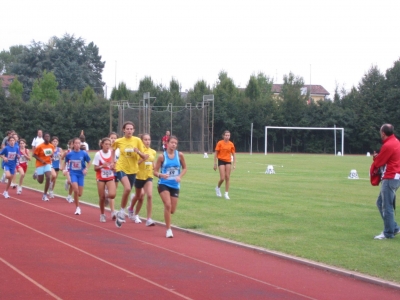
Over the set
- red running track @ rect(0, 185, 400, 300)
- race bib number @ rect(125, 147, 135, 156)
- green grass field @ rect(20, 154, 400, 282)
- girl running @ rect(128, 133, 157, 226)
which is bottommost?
red running track @ rect(0, 185, 400, 300)

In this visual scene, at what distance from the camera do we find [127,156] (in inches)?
509

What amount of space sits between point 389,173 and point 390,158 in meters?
0.26

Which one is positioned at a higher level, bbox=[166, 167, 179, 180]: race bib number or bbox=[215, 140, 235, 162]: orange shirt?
bbox=[215, 140, 235, 162]: orange shirt

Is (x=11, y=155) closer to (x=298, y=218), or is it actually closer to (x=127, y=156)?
(x=127, y=156)

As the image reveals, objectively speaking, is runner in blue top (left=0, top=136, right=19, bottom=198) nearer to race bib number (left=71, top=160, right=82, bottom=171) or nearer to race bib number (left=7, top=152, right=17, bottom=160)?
race bib number (left=7, top=152, right=17, bottom=160)

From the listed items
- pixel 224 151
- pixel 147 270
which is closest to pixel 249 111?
pixel 224 151

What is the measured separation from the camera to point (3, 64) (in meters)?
133

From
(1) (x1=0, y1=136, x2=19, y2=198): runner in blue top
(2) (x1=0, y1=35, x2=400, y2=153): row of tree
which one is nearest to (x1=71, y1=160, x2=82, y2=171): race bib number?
(1) (x1=0, y1=136, x2=19, y2=198): runner in blue top

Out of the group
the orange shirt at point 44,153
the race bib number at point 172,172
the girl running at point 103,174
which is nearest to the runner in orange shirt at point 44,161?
the orange shirt at point 44,153

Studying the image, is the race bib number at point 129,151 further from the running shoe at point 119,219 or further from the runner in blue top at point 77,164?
the runner in blue top at point 77,164

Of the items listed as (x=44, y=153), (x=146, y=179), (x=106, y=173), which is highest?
(x=44, y=153)

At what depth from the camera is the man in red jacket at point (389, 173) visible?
11.2 m

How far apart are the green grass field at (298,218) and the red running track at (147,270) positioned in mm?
628

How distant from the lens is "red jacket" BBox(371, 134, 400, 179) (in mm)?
11164
